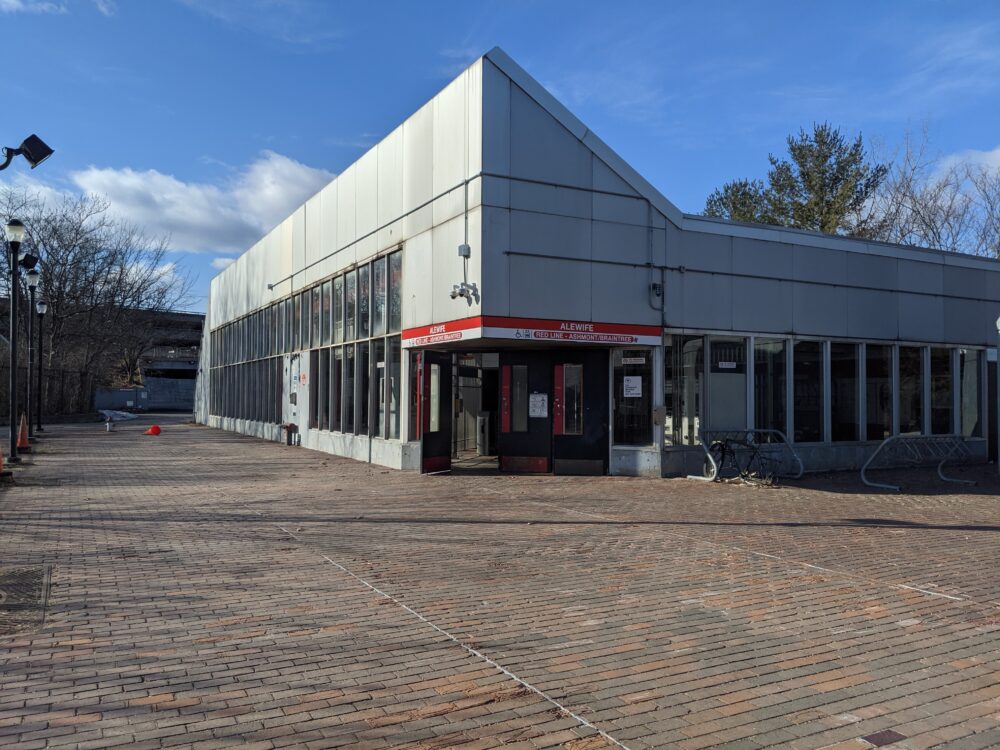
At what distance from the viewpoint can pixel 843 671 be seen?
4.93 meters

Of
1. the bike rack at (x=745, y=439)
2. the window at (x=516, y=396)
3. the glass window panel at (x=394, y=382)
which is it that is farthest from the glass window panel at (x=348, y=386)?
the bike rack at (x=745, y=439)

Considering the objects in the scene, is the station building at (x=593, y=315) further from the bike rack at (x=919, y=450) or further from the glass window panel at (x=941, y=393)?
the bike rack at (x=919, y=450)

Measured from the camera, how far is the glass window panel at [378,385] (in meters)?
18.9

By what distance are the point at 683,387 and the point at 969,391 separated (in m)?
9.23

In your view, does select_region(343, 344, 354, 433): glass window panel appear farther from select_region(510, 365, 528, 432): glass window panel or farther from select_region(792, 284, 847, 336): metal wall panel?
select_region(792, 284, 847, 336): metal wall panel

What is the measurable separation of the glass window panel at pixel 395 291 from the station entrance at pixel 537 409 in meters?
1.27

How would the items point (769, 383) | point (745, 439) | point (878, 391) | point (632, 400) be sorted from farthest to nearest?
point (878, 391) → point (769, 383) → point (745, 439) → point (632, 400)

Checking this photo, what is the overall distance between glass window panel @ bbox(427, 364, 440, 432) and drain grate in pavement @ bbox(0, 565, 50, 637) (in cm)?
919

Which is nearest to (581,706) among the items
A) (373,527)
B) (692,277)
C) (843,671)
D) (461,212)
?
(843,671)

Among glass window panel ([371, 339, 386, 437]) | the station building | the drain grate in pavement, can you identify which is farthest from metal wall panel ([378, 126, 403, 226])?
the drain grate in pavement

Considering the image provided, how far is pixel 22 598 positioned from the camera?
6387 millimetres

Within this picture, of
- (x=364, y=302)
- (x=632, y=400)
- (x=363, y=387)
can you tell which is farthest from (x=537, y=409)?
(x=364, y=302)

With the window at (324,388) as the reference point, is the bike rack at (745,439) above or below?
below

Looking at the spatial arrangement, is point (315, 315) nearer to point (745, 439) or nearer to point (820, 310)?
point (745, 439)
